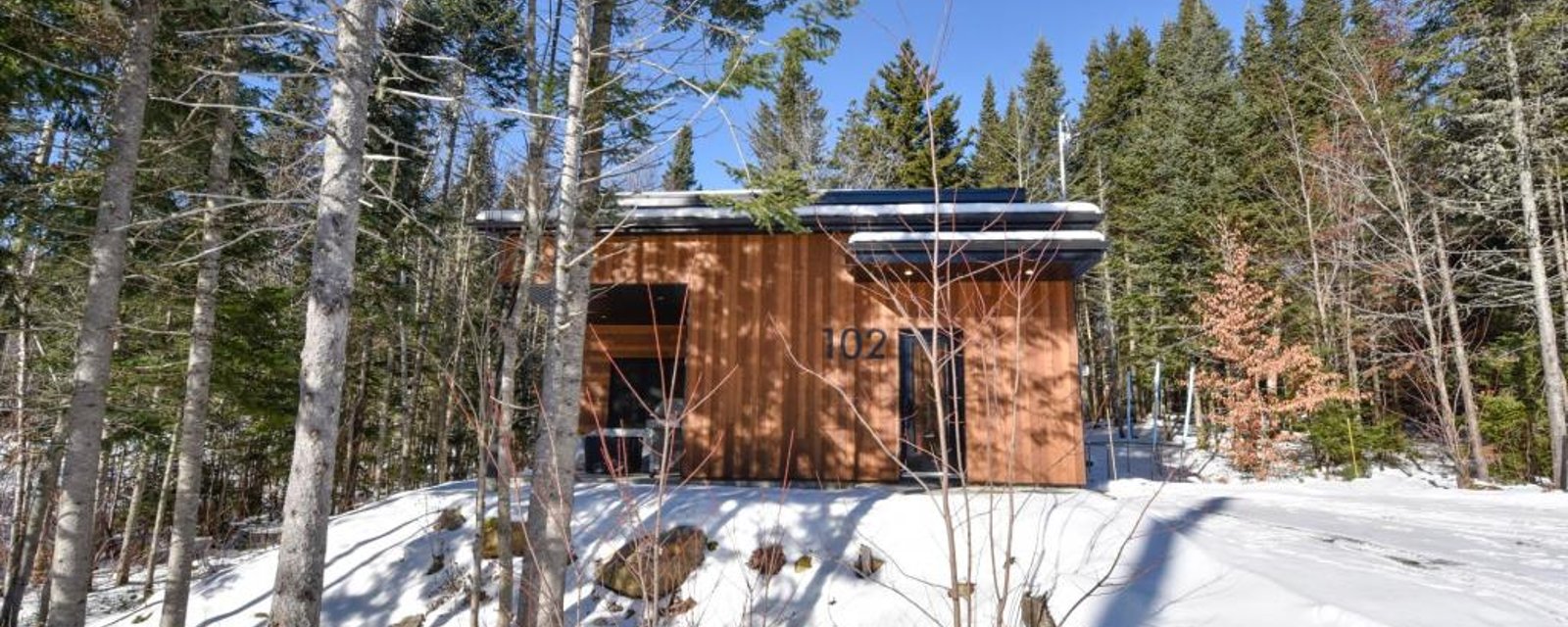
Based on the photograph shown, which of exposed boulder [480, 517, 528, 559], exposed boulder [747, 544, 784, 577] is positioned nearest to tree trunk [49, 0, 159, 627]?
exposed boulder [480, 517, 528, 559]

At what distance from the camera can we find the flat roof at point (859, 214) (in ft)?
23.1

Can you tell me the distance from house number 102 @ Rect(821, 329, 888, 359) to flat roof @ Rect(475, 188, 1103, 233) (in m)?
1.28

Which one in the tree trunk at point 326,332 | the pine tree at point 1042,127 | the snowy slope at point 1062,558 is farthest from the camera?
the pine tree at point 1042,127

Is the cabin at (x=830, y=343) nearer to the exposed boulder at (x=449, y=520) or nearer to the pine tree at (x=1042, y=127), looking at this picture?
the exposed boulder at (x=449, y=520)

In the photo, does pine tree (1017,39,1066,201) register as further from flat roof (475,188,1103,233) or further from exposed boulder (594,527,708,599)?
exposed boulder (594,527,708,599)

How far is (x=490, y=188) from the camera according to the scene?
10891 mm

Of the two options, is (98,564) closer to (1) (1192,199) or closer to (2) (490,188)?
(2) (490,188)

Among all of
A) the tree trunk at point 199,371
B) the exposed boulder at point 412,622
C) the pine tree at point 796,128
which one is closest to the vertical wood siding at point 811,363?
the exposed boulder at point 412,622

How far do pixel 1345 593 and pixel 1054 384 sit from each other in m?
4.13

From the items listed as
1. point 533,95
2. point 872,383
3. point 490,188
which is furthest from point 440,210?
point 872,383

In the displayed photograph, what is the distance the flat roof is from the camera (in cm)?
705

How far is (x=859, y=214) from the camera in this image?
7.36 metres

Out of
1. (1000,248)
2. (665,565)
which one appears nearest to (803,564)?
(665,565)

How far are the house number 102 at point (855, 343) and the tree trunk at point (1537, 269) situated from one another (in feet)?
36.3
